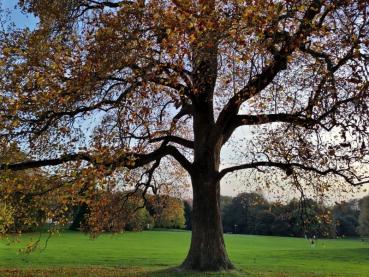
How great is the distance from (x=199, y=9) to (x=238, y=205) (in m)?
94.2

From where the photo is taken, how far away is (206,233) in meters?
19.5

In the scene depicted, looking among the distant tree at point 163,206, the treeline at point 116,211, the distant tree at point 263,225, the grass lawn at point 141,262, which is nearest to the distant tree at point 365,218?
the grass lawn at point 141,262

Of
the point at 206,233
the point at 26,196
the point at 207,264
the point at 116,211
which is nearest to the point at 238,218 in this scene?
the point at 116,211

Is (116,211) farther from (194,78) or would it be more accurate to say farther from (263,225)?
(263,225)

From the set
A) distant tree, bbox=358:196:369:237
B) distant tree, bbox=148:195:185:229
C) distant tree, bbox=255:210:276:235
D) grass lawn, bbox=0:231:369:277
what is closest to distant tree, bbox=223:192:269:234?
distant tree, bbox=255:210:276:235

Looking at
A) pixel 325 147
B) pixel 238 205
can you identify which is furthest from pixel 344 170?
pixel 238 205

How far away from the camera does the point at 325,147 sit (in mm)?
16328

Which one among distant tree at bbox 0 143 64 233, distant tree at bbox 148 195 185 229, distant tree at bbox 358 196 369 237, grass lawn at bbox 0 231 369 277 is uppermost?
distant tree at bbox 358 196 369 237

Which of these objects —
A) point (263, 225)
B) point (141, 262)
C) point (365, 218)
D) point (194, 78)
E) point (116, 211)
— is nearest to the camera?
point (194, 78)

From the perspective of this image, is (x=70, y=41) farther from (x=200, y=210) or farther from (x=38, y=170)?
(x=200, y=210)

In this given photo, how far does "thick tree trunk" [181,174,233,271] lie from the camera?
19.2 m

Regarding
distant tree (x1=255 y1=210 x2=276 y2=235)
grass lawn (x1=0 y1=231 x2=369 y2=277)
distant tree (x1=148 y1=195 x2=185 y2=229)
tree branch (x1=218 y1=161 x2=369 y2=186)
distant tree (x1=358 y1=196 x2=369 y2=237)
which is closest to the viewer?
tree branch (x1=218 y1=161 x2=369 y2=186)

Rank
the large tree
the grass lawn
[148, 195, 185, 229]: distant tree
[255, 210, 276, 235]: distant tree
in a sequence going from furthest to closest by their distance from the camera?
[255, 210, 276, 235]: distant tree → [148, 195, 185, 229]: distant tree → the grass lawn → the large tree

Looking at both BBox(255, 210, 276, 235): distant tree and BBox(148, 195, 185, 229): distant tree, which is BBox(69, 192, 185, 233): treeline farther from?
BBox(255, 210, 276, 235): distant tree
